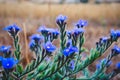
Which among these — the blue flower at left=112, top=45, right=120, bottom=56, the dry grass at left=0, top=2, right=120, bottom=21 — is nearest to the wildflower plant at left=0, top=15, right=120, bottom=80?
the blue flower at left=112, top=45, right=120, bottom=56

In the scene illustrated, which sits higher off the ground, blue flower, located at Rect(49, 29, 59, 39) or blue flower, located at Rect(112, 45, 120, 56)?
blue flower, located at Rect(49, 29, 59, 39)

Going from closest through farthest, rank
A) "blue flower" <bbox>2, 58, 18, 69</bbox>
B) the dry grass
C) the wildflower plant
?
"blue flower" <bbox>2, 58, 18, 69</bbox> < the wildflower plant < the dry grass

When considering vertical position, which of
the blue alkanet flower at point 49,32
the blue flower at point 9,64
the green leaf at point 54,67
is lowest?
the green leaf at point 54,67

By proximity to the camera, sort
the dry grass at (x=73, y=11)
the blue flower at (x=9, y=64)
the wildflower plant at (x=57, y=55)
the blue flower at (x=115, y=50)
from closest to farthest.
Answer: the blue flower at (x=9, y=64), the wildflower plant at (x=57, y=55), the blue flower at (x=115, y=50), the dry grass at (x=73, y=11)

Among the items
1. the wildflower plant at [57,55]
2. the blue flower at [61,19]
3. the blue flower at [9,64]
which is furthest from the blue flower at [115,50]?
the blue flower at [9,64]

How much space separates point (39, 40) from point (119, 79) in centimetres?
134

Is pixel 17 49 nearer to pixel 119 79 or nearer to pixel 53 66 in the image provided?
pixel 53 66

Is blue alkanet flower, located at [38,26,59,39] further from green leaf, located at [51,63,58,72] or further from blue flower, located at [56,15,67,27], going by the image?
green leaf, located at [51,63,58,72]

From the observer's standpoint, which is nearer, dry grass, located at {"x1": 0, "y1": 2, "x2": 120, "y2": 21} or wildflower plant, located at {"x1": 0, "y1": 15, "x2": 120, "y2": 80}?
wildflower plant, located at {"x1": 0, "y1": 15, "x2": 120, "y2": 80}

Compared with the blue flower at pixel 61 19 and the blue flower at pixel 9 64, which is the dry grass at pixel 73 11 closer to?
the blue flower at pixel 61 19

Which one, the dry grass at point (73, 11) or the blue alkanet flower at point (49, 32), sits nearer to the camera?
the blue alkanet flower at point (49, 32)

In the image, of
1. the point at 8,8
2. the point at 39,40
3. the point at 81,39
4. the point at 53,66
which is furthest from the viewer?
the point at 8,8

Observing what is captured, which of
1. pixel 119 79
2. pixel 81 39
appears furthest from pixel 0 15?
pixel 81 39

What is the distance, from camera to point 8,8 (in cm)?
971
